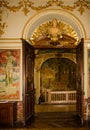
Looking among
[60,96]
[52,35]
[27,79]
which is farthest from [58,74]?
[27,79]

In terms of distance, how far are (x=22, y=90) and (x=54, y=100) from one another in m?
8.20

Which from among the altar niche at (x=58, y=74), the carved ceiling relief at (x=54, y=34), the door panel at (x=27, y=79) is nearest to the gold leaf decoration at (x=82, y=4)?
the carved ceiling relief at (x=54, y=34)

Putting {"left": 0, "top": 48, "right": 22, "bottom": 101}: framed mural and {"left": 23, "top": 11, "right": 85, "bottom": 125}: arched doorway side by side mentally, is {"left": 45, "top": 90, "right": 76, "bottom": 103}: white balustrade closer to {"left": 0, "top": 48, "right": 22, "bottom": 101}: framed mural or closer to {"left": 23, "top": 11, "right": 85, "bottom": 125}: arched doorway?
{"left": 23, "top": 11, "right": 85, "bottom": 125}: arched doorway

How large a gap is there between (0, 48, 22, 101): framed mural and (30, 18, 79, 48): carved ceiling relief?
142cm

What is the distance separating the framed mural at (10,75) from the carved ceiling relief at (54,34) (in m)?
1.42

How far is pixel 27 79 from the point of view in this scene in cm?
842

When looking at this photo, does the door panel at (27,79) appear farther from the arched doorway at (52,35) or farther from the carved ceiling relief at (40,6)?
the carved ceiling relief at (40,6)


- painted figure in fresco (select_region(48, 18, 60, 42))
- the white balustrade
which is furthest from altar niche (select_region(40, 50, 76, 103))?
painted figure in fresco (select_region(48, 18, 60, 42))

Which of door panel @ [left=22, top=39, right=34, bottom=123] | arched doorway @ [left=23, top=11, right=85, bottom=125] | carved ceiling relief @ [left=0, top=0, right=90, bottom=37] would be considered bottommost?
door panel @ [left=22, top=39, right=34, bottom=123]

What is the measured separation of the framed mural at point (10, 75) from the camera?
27.1ft

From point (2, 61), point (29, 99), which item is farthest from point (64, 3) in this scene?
point (29, 99)

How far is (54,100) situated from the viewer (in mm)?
16125

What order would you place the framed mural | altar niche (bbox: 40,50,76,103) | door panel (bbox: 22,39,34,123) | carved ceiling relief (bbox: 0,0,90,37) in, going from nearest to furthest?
door panel (bbox: 22,39,34,123)
the framed mural
carved ceiling relief (bbox: 0,0,90,37)
altar niche (bbox: 40,50,76,103)

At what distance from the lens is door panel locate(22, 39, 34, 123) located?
26.4ft
